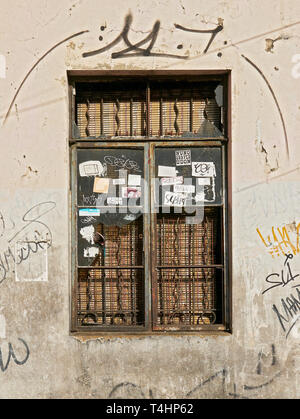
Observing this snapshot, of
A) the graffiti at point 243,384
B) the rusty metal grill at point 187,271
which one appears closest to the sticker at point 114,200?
the rusty metal grill at point 187,271

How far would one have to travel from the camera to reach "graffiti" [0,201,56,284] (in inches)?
185

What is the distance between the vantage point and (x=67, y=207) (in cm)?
469

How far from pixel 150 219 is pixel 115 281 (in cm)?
71

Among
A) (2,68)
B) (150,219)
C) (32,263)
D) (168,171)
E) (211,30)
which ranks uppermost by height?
(211,30)

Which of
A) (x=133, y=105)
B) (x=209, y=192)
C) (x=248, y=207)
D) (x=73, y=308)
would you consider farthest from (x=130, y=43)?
(x=73, y=308)

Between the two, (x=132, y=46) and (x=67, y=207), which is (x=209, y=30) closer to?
(x=132, y=46)

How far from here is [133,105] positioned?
4.89 meters

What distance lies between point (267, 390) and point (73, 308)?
202cm

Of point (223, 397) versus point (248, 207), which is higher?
point (248, 207)

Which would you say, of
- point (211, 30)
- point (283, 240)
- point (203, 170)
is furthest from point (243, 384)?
point (211, 30)

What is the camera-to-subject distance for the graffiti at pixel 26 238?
4688 mm

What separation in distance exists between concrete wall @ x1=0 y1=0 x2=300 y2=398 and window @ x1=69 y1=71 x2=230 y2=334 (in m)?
0.19

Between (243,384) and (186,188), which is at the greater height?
(186,188)
